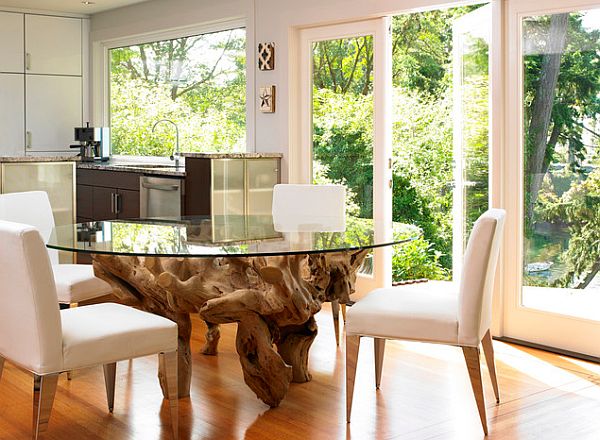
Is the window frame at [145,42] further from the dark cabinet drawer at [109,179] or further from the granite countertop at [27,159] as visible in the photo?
the granite countertop at [27,159]

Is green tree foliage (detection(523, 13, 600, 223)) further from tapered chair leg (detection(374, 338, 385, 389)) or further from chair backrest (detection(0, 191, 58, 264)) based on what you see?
chair backrest (detection(0, 191, 58, 264))

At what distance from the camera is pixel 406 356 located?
457cm

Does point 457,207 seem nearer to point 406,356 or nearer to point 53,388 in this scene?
point 406,356

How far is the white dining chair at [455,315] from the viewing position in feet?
10.7

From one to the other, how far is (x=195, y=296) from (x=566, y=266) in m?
2.19

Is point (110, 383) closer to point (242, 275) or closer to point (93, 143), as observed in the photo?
point (242, 275)

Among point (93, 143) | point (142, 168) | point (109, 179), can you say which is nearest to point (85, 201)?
point (109, 179)

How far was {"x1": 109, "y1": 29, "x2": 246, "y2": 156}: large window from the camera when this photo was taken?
7082 mm

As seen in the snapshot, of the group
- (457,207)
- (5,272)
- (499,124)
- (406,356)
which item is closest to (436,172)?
(457,207)

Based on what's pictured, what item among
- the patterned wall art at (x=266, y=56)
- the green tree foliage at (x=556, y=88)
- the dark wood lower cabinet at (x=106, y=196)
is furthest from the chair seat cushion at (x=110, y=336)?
the dark wood lower cabinet at (x=106, y=196)

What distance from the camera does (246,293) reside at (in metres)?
3.45

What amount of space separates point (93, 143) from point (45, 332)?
549 centimetres

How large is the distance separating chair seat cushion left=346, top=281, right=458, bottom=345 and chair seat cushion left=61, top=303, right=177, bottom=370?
0.76 m

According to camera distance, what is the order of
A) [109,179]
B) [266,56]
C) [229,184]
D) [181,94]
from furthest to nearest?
[181,94] < [109,179] < [266,56] < [229,184]
